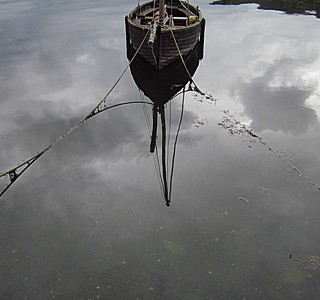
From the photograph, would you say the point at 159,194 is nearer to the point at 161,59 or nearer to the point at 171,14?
the point at 161,59

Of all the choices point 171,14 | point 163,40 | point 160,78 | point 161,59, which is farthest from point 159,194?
point 171,14

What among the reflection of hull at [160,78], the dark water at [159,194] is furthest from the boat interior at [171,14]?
the dark water at [159,194]

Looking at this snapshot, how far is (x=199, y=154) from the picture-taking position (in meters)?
13.3

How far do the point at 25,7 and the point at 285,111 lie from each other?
45209mm

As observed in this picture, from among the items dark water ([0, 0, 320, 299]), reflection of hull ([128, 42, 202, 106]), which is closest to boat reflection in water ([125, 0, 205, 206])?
reflection of hull ([128, 42, 202, 106])

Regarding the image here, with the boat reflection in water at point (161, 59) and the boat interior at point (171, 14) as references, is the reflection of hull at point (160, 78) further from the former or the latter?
the boat interior at point (171, 14)

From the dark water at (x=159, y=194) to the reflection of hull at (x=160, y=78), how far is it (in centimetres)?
97

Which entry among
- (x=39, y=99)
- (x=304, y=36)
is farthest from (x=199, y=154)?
(x=304, y=36)

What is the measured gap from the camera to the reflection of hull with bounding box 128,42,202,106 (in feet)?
60.6

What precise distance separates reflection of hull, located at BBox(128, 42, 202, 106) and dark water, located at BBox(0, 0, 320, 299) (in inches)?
38.3

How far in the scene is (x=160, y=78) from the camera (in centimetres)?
1958

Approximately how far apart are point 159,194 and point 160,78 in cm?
1044

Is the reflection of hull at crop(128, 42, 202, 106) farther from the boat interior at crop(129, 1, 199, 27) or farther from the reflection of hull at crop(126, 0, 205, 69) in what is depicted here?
the boat interior at crop(129, 1, 199, 27)

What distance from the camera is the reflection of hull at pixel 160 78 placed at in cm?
1847
